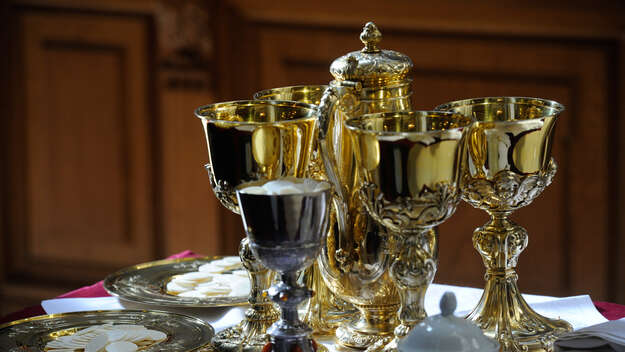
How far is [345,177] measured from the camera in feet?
2.80

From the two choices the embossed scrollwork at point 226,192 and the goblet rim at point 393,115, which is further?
the embossed scrollwork at point 226,192

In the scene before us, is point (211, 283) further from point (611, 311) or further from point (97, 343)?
point (611, 311)

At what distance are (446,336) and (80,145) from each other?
204 cm

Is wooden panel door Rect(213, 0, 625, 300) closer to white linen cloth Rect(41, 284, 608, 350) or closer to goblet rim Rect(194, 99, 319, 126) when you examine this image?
white linen cloth Rect(41, 284, 608, 350)

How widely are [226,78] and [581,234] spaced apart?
976 millimetres

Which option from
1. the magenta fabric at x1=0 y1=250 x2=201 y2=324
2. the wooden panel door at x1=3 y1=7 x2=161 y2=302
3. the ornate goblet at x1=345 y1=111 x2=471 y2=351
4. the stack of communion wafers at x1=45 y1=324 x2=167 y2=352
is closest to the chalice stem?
the ornate goblet at x1=345 y1=111 x2=471 y2=351

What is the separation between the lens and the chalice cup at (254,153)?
0.83 m

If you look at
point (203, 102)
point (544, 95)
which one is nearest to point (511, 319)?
point (544, 95)

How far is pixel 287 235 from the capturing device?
71 centimetres

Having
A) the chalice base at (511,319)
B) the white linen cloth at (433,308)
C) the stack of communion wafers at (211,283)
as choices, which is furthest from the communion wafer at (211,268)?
the chalice base at (511,319)

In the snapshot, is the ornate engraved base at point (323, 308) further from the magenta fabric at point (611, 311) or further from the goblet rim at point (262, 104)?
the magenta fabric at point (611, 311)

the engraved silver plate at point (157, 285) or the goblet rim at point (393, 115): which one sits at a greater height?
the goblet rim at point (393, 115)

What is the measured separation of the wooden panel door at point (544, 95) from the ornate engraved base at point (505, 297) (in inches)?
45.5

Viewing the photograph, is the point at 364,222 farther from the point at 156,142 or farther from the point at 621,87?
the point at 156,142
